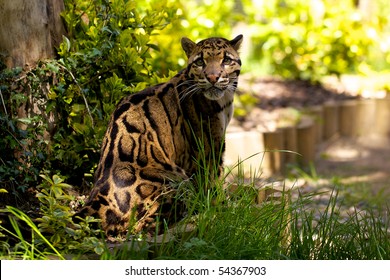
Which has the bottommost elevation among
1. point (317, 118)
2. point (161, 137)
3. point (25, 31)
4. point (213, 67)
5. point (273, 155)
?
point (161, 137)

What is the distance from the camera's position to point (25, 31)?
5719 millimetres

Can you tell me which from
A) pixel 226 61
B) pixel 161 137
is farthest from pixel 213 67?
pixel 161 137

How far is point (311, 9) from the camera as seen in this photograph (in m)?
12.0

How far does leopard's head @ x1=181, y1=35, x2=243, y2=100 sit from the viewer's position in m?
5.59

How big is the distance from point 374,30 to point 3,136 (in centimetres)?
806

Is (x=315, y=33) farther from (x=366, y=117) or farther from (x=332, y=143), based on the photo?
(x=332, y=143)

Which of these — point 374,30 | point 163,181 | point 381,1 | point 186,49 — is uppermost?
point 381,1

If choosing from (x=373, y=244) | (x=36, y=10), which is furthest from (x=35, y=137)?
(x=373, y=244)

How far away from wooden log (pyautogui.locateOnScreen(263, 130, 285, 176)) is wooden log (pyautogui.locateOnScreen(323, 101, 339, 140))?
78.5 inches

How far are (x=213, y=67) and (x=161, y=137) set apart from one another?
63 centimetres

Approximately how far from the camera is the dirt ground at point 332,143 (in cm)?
991

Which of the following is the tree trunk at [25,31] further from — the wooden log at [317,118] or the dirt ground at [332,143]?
the wooden log at [317,118]
